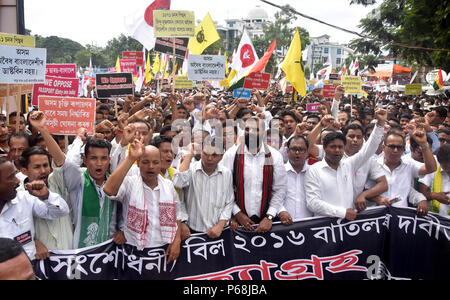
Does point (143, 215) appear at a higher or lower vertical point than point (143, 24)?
lower

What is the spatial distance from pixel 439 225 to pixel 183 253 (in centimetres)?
238

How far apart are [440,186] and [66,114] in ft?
12.6

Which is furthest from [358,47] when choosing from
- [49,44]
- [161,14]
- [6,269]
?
[49,44]

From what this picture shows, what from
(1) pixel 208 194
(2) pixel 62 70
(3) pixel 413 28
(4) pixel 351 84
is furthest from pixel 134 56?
(1) pixel 208 194

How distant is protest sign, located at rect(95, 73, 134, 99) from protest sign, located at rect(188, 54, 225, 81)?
115cm

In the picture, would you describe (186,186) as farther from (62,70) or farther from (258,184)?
(62,70)

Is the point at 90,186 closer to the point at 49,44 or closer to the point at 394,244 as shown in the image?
the point at 394,244

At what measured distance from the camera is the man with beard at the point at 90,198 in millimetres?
3316

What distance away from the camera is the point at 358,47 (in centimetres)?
2352

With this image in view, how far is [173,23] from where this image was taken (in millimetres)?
7336

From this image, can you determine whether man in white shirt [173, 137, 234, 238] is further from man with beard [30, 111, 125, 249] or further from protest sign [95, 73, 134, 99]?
protest sign [95, 73, 134, 99]

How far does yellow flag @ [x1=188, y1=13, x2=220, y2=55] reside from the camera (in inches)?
391

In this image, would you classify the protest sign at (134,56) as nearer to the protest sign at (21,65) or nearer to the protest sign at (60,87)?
the protest sign at (60,87)
